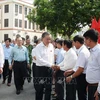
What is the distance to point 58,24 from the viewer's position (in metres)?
20.0

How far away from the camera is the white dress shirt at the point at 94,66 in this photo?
3.00 meters

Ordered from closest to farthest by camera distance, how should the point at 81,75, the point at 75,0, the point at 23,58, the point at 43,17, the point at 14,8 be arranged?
the point at 81,75, the point at 23,58, the point at 75,0, the point at 43,17, the point at 14,8

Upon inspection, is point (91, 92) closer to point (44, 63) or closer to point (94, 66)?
point (94, 66)

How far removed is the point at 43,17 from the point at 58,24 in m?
1.84

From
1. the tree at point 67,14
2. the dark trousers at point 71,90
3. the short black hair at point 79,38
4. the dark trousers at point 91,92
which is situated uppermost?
the tree at point 67,14

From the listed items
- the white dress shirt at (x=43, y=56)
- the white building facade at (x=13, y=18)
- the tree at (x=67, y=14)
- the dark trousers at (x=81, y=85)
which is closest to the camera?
the dark trousers at (x=81, y=85)

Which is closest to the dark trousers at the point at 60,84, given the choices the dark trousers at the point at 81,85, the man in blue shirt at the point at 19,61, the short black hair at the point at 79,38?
the dark trousers at the point at 81,85

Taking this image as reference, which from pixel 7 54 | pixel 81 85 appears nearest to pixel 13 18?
pixel 7 54

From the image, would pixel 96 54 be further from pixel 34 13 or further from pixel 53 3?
pixel 34 13

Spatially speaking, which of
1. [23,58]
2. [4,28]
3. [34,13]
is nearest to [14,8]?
[4,28]

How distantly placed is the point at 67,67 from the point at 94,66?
1.23 metres

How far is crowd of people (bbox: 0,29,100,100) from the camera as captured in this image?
310cm

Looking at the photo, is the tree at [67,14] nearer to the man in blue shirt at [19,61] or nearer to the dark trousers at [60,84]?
the man in blue shirt at [19,61]

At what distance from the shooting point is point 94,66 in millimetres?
3051
